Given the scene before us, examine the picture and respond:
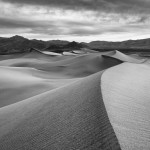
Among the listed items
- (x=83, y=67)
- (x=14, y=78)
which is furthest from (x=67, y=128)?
(x=83, y=67)

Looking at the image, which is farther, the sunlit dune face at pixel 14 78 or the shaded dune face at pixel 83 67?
the shaded dune face at pixel 83 67

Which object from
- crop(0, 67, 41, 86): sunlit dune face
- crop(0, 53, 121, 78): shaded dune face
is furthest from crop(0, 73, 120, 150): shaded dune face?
crop(0, 53, 121, 78): shaded dune face

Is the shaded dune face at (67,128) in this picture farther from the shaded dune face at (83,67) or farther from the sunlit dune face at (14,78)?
the shaded dune face at (83,67)

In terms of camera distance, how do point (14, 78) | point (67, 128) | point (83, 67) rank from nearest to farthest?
point (67, 128)
point (14, 78)
point (83, 67)

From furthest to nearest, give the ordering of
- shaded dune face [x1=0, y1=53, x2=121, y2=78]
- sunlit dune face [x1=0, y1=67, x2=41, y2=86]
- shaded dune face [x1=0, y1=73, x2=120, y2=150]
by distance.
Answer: shaded dune face [x1=0, y1=53, x2=121, y2=78], sunlit dune face [x1=0, y1=67, x2=41, y2=86], shaded dune face [x1=0, y1=73, x2=120, y2=150]

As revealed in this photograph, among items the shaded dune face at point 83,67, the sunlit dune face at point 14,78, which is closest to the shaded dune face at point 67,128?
the sunlit dune face at point 14,78

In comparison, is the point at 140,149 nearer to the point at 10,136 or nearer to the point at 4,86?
the point at 10,136

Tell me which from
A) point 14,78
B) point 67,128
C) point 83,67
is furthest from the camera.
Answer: point 83,67

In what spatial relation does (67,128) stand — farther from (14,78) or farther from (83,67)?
(83,67)

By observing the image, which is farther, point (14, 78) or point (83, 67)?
point (83, 67)

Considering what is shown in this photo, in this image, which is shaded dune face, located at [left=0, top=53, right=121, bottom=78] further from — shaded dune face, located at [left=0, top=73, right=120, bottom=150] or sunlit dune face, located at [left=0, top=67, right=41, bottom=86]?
shaded dune face, located at [left=0, top=73, right=120, bottom=150]

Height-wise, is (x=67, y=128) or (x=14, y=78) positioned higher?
(x=67, y=128)

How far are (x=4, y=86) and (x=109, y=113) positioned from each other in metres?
5.54

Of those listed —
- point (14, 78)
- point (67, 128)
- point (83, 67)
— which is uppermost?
point (67, 128)
